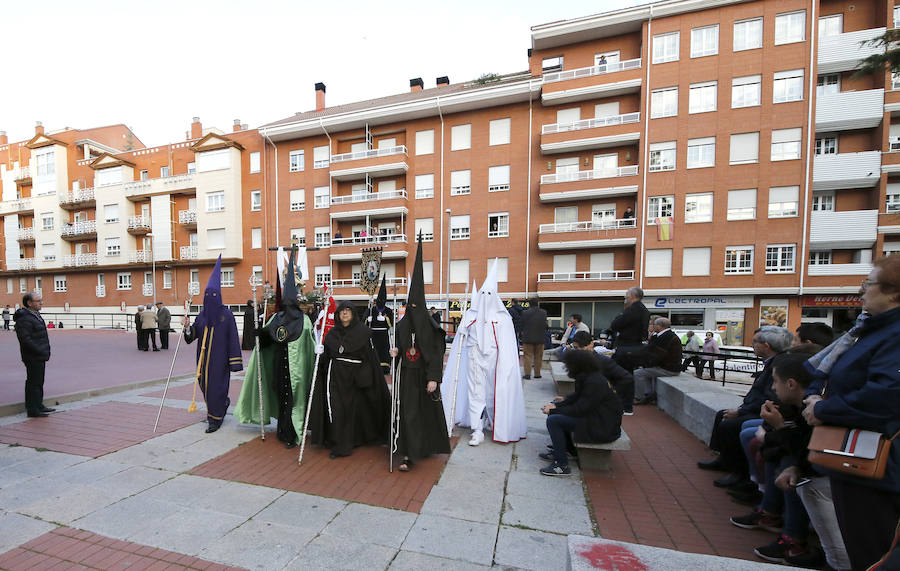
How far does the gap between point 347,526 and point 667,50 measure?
84.7 ft

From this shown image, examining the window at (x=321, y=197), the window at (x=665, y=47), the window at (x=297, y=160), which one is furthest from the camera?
the window at (x=297, y=160)

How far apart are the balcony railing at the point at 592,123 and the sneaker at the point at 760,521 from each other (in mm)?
21932

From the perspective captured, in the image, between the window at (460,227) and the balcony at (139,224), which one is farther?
the balcony at (139,224)

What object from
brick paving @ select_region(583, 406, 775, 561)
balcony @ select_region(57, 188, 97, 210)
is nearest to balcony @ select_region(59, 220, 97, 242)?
balcony @ select_region(57, 188, 97, 210)

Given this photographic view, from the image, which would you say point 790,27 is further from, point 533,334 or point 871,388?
point 871,388

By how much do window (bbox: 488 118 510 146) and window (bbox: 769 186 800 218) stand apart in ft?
46.9

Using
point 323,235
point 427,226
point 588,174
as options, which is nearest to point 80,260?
point 323,235

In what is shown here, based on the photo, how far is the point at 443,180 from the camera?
79.8 feet

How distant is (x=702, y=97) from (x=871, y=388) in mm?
23647

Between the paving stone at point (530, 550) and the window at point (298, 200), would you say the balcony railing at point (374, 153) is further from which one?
the paving stone at point (530, 550)

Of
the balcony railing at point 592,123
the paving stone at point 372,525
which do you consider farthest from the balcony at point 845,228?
the paving stone at point 372,525

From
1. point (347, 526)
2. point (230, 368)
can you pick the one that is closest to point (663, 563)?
point (347, 526)

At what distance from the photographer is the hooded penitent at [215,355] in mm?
5027

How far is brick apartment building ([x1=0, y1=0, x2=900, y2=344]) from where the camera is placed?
18.7 m
